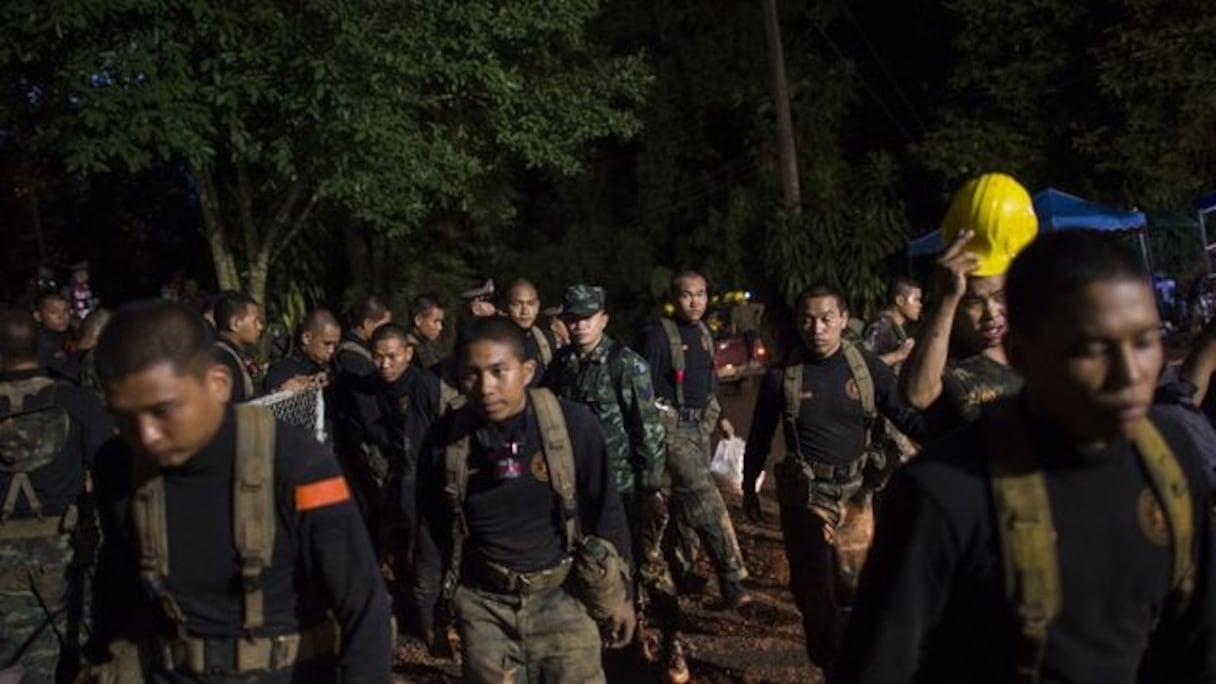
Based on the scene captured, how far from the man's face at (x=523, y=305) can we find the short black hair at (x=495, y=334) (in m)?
A: 4.54

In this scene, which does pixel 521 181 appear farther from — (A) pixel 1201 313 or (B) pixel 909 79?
(A) pixel 1201 313

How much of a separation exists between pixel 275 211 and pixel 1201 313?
49.9 ft

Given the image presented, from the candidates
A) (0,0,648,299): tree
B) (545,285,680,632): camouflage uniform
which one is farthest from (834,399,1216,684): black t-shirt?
(0,0,648,299): tree

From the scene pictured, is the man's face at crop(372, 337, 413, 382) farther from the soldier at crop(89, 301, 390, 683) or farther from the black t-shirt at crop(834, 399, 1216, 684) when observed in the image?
the black t-shirt at crop(834, 399, 1216, 684)

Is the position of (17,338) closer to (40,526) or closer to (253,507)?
(40,526)

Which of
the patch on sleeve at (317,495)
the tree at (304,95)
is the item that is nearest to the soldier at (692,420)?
the patch on sleeve at (317,495)

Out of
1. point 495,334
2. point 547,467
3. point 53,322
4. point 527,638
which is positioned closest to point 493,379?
point 495,334

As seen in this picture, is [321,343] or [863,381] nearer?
[863,381]

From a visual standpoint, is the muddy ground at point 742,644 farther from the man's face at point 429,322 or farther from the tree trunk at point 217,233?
the tree trunk at point 217,233

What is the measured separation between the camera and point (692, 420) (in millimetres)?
8781

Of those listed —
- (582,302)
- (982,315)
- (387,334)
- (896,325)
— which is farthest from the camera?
(896,325)

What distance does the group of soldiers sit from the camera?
7.23 feet

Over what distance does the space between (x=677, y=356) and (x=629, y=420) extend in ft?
6.97

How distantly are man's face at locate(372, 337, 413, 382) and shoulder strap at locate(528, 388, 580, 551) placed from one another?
3.87m
